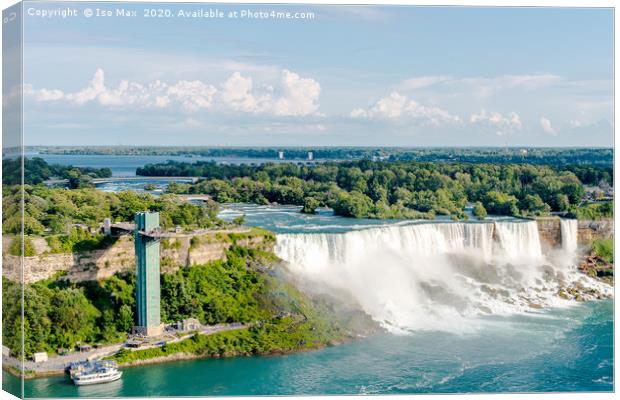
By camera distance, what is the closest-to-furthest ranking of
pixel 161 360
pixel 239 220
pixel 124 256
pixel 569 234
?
pixel 161 360, pixel 124 256, pixel 239 220, pixel 569 234

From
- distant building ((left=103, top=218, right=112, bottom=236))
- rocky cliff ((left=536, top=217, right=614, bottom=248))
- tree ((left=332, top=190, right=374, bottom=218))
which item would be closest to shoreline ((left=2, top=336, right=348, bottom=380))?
distant building ((left=103, top=218, right=112, bottom=236))

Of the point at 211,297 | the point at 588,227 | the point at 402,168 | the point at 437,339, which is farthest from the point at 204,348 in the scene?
the point at 588,227

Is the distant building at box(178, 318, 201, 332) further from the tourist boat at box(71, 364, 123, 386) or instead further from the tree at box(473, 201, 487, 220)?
the tree at box(473, 201, 487, 220)

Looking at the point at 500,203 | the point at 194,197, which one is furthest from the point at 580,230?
the point at 194,197

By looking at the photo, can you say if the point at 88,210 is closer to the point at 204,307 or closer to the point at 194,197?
the point at 204,307

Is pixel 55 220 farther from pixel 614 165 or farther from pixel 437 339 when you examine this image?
pixel 614 165

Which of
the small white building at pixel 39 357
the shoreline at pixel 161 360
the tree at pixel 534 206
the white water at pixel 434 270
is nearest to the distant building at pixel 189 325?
the shoreline at pixel 161 360
